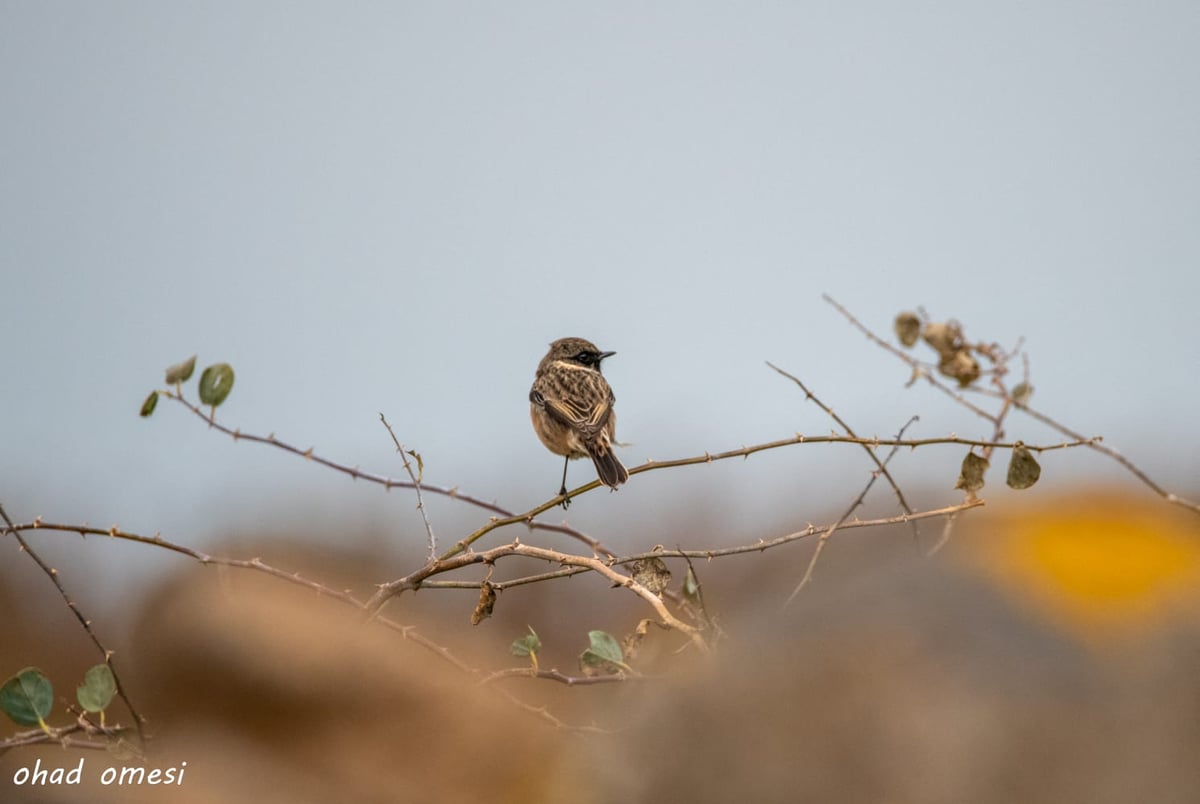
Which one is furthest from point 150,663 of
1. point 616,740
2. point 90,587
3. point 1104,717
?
point 1104,717

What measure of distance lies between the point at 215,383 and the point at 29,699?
50.4 inches

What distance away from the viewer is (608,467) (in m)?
6.26

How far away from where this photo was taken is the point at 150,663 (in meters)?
7.57

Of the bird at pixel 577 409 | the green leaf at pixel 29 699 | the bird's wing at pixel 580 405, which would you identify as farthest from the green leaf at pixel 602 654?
the bird's wing at pixel 580 405

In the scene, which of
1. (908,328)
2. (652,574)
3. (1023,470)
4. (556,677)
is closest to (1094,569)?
(1023,470)

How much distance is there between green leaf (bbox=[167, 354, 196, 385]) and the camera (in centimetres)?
450

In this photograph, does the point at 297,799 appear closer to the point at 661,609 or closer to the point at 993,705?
the point at 661,609

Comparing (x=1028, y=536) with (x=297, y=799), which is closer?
(x=1028, y=536)

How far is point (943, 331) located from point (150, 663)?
18.4 feet

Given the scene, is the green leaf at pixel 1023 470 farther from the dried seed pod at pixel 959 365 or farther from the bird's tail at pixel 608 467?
the bird's tail at pixel 608 467

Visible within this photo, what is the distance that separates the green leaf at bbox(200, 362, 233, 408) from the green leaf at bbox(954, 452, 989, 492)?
2758 millimetres

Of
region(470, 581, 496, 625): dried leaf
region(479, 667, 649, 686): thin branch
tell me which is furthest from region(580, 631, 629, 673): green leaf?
region(470, 581, 496, 625): dried leaf

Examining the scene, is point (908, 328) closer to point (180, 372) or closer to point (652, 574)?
point (652, 574)

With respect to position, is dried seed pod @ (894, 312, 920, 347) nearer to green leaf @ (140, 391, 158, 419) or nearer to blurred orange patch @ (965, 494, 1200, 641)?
blurred orange patch @ (965, 494, 1200, 641)
